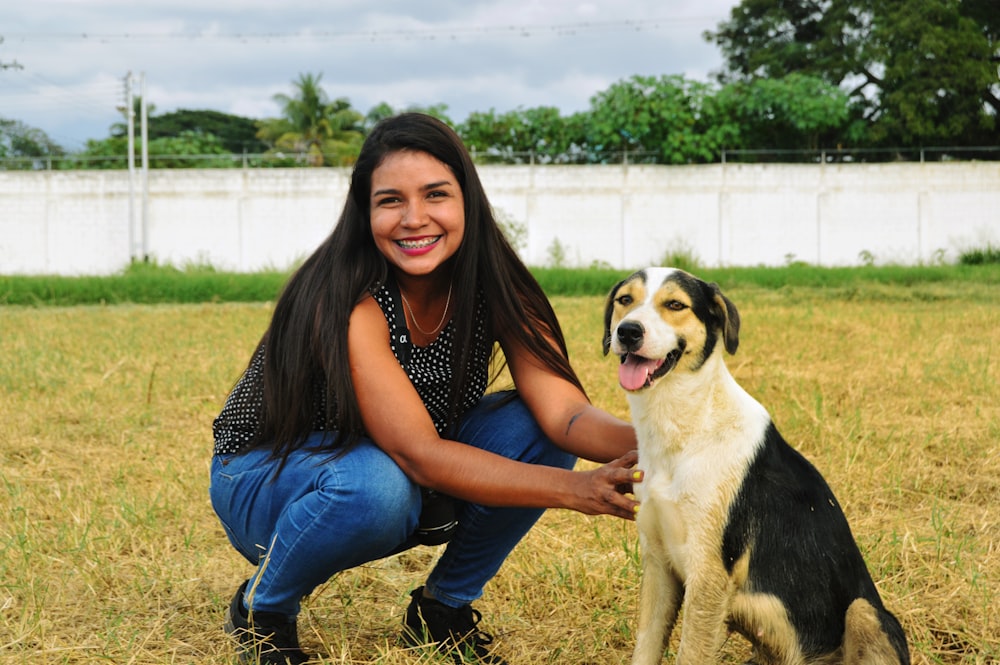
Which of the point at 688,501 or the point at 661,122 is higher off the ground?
the point at 661,122

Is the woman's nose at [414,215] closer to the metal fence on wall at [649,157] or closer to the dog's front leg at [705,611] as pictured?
the dog's front leg at [705,611]

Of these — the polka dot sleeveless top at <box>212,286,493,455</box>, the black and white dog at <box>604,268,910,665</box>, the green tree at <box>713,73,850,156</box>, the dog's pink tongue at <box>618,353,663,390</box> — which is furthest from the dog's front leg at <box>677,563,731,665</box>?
the green tree at <box>713,73,850,156</box>

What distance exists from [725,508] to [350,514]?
3.08ft

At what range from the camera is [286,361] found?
8.95 feet

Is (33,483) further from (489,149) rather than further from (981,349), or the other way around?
(489,149)

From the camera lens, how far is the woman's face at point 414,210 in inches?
106

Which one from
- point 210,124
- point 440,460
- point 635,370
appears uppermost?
point 210,124

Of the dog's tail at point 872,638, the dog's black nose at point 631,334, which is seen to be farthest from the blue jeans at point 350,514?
the dog's tail at point 872,638

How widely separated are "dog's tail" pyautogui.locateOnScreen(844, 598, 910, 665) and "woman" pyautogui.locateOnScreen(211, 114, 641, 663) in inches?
23.1

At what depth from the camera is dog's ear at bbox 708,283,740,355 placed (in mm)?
2447

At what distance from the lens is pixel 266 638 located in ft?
8.68

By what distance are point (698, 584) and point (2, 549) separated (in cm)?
267

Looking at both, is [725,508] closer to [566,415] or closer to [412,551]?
[566,415]

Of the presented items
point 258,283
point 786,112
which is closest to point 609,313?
point 258,283
